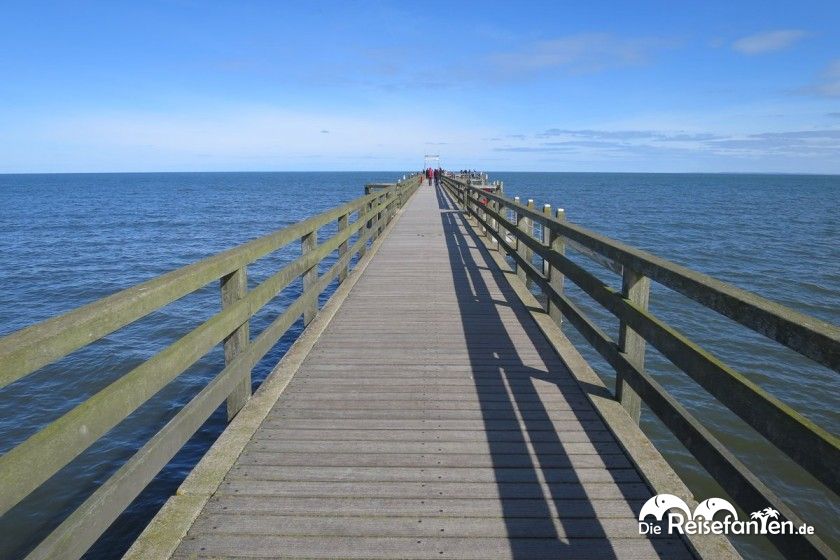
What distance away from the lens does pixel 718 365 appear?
2.68m

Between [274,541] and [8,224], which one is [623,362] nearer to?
[274,541]

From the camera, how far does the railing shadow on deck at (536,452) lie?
9.14 ft

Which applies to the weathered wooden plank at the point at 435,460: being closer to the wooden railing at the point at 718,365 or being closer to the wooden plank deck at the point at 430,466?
the wooden plank deck at the point at 430,466

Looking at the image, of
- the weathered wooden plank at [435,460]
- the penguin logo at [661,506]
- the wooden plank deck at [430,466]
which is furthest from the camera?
the weathered wooden plank at [435,460]

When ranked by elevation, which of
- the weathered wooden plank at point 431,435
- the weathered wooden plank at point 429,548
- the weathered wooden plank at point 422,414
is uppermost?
the weathered wooden plank at point 422,414

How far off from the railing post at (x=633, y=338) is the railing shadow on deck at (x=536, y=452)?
275 mm

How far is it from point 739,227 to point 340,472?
43584 mm

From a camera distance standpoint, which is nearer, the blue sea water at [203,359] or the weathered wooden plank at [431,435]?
the weathered wooden plank at [431,435]

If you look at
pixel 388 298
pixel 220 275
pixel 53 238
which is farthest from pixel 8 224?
pixel 220 275

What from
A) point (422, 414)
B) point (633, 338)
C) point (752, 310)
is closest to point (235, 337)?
point (422, 414)

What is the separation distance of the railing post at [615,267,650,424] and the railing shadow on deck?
0.90 ft

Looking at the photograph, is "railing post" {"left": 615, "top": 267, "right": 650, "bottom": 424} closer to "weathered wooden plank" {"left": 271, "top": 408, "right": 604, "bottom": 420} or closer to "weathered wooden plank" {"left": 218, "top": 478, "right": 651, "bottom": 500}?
"weathered wooden plank" {"left": 271, "top": 408, "right": 604, "bottom": 420}

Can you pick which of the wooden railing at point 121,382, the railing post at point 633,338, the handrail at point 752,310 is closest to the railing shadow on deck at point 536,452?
the railing post at point 633,338

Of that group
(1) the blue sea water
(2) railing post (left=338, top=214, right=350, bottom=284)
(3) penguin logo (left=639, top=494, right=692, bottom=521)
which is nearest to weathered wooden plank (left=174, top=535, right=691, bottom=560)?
(3) penguin logo (left=639, top=494, right=692, bottom=521)
